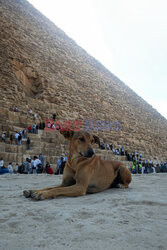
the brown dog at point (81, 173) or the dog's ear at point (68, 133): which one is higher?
the dog's ear at point (68, 133)

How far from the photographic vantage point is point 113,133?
20375 millimetres

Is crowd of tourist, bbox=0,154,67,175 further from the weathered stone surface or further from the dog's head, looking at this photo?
the dog's head

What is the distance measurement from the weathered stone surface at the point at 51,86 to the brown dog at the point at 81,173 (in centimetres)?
745

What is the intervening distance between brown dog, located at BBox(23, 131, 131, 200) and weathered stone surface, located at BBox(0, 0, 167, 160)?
745 cm

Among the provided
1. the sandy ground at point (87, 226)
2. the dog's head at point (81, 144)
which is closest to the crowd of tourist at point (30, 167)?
the dog's head at point (81, 144)

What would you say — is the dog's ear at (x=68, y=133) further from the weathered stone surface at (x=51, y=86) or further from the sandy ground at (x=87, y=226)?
the weathered stone surface at (x=51, y=86)

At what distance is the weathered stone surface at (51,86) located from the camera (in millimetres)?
14626

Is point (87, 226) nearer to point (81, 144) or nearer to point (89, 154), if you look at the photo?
point (89, 154)

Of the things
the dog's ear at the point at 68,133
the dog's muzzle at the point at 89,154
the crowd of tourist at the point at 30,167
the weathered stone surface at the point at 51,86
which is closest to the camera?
the dog's muzzle at the point at 89,154

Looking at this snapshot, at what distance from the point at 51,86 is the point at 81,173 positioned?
17.3 meters

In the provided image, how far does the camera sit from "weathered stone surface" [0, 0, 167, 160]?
14626 mm

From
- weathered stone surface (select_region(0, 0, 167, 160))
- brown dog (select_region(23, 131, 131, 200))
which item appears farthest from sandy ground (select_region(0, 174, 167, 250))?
weathered stone surface (select_region(0, 0, 167, 160))

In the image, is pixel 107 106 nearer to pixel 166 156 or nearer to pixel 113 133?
pixel 113 133

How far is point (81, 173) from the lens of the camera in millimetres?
2260
